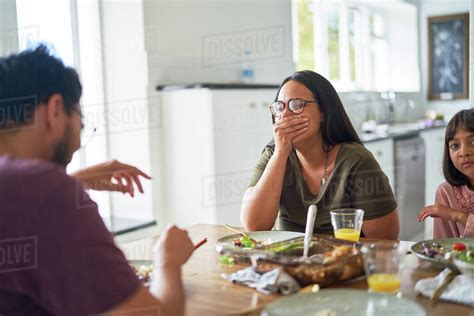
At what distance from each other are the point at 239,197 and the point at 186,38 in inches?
40.1

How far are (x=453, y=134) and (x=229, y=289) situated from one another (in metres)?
1.21

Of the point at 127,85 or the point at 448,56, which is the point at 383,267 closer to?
the point at 127,85

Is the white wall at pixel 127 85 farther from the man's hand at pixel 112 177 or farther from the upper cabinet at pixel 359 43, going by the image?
the upper cabinet at pixel 359 43

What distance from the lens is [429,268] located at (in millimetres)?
1299

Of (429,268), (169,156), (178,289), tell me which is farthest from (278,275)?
(169,156)

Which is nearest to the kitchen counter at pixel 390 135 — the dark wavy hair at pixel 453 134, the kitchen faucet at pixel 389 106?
the kitchen faucet at pixel 389 106

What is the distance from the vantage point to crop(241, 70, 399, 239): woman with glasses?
1756 millimetres

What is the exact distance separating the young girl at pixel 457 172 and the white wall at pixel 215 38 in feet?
5.57

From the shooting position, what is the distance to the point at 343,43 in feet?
17.7

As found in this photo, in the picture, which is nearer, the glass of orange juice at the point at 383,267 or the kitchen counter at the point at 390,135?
the glass of orange juice at the point at 383,267

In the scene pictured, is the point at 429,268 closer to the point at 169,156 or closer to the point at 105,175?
the point at 105,175

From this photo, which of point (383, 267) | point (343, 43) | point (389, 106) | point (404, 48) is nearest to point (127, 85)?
point (383, 267)

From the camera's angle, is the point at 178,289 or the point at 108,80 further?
the point at 108,80

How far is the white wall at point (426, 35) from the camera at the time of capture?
5.86m
